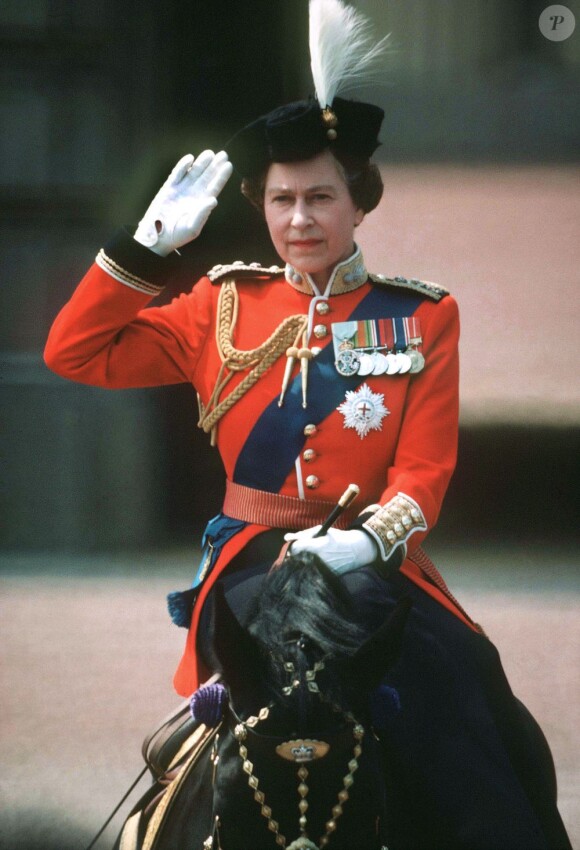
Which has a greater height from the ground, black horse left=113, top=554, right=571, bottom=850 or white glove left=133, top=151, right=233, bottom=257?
white glove left=133, top=151, right=233, bottom=257

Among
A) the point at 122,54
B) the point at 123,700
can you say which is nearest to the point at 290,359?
the point at 123,700

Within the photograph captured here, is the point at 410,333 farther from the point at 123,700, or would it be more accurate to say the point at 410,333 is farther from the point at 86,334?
the point at 123,700

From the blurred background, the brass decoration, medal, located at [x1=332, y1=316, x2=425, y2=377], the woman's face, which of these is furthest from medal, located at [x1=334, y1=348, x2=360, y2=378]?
the blurred background

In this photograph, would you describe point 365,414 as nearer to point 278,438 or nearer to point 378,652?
point 278,438

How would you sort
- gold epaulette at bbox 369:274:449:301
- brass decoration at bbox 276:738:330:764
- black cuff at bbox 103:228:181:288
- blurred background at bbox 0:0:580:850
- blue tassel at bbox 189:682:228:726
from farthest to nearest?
blurred background at bbox 0:0:580:850 → gold epaulette at bbox 369:274:449:301 → black cuff at bbox 103:228:181:288 → blue tassel at bbox 189:682:228:726 → brass decoration at bbox 276:738:330:764

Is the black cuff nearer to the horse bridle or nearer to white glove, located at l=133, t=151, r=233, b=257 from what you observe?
white glove, located at l=133, t=151, r=233, b=257

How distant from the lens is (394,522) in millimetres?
1583

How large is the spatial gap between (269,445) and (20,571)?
1.91 metres

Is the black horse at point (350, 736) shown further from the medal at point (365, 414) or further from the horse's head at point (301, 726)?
the medal at point (365, 414)

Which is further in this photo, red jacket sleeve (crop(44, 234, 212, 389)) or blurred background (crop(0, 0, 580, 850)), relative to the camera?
blurred background (crop(0, 0, 580, 850))

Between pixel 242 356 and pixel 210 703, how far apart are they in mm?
572

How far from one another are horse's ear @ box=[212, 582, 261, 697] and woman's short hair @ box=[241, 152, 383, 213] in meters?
0.67

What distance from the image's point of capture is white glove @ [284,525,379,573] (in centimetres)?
149

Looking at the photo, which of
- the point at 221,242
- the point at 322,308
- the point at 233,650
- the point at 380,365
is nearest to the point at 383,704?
the point at 233,650
